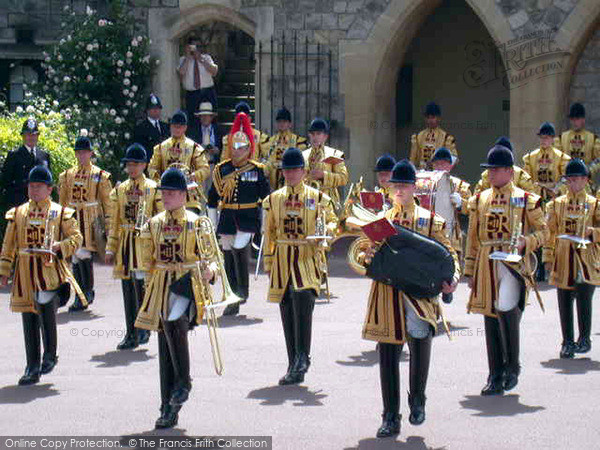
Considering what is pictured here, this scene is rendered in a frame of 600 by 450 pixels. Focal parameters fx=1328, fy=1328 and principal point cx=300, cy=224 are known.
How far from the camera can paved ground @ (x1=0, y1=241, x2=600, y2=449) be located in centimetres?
860

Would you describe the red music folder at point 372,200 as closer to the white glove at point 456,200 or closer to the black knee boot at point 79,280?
the white glove at point 456,200

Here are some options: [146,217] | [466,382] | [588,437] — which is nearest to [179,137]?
[146,217]

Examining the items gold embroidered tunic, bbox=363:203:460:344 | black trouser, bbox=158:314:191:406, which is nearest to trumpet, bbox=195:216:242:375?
black trouser, bbox=158:314:191:406

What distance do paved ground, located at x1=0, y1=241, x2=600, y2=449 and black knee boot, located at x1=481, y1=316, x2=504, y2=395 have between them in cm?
11

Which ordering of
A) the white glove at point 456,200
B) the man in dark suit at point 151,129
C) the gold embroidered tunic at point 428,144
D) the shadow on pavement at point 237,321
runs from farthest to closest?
the gold embroidered tunic at point 428,144, the man in dark suit at point 151,129, the shadow on pavement at point 237,321, the white glove at point 456,200

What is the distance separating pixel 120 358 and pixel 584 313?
390 centimetres

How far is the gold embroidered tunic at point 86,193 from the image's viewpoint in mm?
13727

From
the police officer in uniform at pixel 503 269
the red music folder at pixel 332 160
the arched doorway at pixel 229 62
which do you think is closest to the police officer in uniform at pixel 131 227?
the red music folder at pixel 332 160

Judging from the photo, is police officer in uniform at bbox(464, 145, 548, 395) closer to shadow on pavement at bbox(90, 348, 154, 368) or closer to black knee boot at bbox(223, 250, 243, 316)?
shadow on pavement at bbox(90, 348, 154, 368)

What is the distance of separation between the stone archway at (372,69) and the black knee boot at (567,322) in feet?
27.4

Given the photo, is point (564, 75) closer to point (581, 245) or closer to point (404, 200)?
point (581, 245)

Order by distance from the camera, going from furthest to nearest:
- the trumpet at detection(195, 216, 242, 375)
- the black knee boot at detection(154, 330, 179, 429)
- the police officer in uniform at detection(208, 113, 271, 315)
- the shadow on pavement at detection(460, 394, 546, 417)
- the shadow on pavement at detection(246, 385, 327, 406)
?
the police officer in uniform at detection(208, 113, 271, 315) < the shadow on pavement at detection(246, 385, 327, 406) < the shadow on pavement at detection(460, 394, 546, 417) < the trumpet at detection(195, 216, 242, 375) < the black knee boot at detection(154, 330, 179, 429)

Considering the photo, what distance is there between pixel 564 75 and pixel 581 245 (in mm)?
7609

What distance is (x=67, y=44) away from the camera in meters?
19.5
